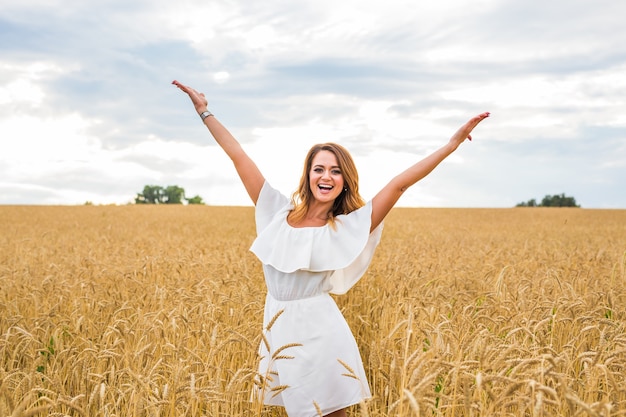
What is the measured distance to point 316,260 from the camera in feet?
10.1

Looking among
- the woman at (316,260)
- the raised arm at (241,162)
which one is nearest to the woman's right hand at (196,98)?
the raised arm at (241,162)

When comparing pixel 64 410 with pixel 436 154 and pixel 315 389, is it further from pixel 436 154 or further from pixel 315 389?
pixel 436 154

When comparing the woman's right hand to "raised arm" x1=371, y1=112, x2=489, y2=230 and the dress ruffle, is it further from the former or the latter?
"raised arm" x1=371, y1=112, x2=489, y2=230

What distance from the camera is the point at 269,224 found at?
336 cm

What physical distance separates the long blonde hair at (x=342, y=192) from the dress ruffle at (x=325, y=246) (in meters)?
0.10

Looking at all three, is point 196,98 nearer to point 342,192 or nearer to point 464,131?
point 342,192

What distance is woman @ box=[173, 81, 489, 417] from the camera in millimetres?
2938

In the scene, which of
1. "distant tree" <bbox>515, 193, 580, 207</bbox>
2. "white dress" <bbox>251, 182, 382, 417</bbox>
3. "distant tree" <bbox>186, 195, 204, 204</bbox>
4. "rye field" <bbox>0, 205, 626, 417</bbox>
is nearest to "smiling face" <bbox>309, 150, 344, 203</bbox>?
"white dress" <bbox>251, 182, 382, 417</bbox>

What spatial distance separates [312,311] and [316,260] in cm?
29

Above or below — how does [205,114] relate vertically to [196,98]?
below

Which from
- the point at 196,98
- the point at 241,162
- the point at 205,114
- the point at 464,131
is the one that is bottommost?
the point at 241,162

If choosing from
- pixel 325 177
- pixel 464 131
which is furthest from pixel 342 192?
pixel 464 131

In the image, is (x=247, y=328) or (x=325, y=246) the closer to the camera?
(x=325, y=246)

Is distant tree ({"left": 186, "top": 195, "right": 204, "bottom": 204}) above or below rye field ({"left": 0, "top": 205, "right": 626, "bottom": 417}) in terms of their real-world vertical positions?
above
